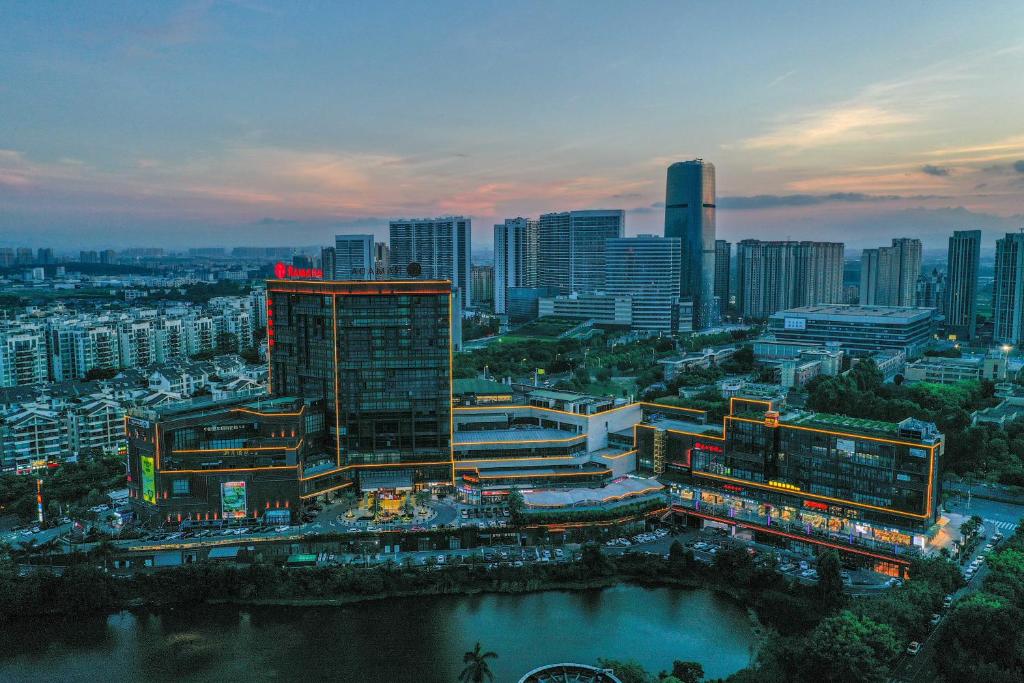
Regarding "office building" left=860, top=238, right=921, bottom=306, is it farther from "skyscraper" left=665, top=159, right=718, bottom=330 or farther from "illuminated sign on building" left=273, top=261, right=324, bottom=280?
"illuminated sign on building" left=273, top=261, right=324, bottom=280

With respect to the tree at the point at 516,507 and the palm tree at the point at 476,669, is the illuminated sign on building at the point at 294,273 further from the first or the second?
the palm tree at the point at 476,669

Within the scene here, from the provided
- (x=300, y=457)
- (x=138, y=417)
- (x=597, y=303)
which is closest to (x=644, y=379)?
(x=597, y=303)

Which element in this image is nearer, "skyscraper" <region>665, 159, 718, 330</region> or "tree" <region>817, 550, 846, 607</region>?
"tree" <region>817, 550, 846, 607</region>

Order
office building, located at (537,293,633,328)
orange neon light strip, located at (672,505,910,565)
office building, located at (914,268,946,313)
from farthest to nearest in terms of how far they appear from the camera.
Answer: office building, located at (914,268,946,313)
office building, located at (537,293,633,328)
orange neon light strip, located at (672,505,910,565)

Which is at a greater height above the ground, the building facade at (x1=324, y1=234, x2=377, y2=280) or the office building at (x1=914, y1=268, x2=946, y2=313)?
the building facade at (x1=324, y1=234, x2=377, y2=280)

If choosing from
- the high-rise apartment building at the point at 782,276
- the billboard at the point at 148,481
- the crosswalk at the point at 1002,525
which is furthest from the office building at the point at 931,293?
the billboard at the point at 148,481

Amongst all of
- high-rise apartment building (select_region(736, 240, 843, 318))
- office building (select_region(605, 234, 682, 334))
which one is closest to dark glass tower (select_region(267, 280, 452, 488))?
office building (select_region(605, 234, 682, 334))

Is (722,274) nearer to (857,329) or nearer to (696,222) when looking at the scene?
(696,222)

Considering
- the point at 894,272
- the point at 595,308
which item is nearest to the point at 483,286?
the point at 595,308

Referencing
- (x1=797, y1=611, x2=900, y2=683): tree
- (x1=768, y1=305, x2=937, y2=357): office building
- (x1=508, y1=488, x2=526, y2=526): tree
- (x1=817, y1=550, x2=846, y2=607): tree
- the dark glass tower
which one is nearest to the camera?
(x1=797, y1=611, x2=900, y2=683): tree
